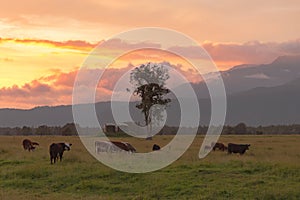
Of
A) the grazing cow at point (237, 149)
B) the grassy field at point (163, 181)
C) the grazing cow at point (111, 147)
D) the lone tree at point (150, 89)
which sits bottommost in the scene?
the grassy field at point (163, 181)

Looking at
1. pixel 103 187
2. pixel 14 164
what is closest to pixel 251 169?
pixel 103 187

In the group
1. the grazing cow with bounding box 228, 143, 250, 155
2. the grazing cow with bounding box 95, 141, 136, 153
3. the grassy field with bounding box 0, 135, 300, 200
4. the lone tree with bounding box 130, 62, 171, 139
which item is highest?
the lone tree with bounding box 130, 62, 171, 139

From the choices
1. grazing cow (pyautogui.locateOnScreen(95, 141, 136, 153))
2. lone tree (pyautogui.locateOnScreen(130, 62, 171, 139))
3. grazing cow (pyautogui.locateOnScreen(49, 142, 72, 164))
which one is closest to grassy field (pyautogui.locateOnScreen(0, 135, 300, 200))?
grazing cow (pyautogui.locateOnScreen(49, 142, 72, 164))

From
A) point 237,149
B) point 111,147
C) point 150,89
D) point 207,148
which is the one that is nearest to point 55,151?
point 111,147

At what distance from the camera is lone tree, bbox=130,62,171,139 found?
6481 centimetres

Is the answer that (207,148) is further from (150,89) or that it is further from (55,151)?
(150,89)

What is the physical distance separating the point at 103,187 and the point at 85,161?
6.25 meters

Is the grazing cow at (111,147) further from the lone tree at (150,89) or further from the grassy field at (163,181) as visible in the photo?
the lone tree at (150,89)

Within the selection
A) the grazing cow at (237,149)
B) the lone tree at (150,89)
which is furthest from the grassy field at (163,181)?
the lone tree at (150,89)

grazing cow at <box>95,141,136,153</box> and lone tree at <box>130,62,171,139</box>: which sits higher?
lone tree at <box>130,62,171,139</box>

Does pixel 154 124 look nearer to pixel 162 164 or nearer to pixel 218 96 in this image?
pixel 218 96

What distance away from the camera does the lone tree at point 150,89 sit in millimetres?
64812

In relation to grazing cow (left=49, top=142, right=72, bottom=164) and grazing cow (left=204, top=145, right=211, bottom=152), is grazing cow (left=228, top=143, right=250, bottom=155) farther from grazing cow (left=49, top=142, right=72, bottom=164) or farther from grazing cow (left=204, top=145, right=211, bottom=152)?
grazing cow (left=49, top=142, right=72, bottom=164)

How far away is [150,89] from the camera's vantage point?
65.8 metres
